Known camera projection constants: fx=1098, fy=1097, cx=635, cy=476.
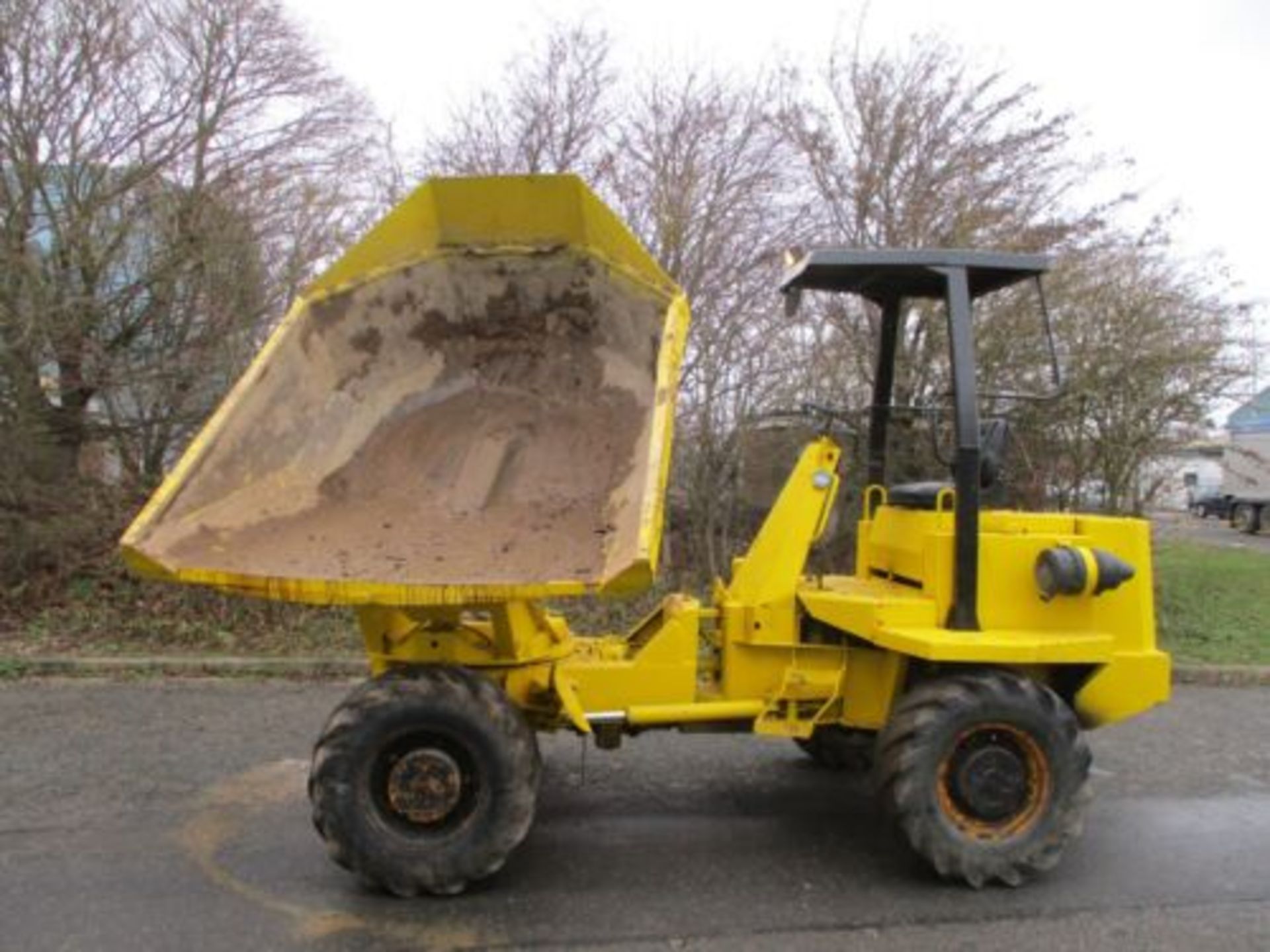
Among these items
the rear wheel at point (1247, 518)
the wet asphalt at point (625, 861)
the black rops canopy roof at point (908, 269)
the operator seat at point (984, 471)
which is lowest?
the wet asphalt at point (625, 861)

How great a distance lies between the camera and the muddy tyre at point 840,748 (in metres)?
5.52

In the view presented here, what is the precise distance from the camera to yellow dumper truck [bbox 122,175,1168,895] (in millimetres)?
4188

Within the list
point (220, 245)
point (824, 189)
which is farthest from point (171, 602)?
point (824, 189)

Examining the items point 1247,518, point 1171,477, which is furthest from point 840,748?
point 1247,518

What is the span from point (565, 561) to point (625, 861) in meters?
1.32

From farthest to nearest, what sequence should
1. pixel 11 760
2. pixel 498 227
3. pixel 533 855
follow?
pixel 11 760 → pixel 498 227 → pixel 533 855

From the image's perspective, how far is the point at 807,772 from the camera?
5918mm

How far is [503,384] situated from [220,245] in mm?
5825

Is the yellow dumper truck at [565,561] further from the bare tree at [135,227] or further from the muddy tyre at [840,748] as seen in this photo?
the bare tree at [135,227]

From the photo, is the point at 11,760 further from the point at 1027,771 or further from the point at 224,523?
the point at 1027,771

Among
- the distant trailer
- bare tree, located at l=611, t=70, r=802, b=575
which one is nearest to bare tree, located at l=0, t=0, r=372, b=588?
bare tree, located at l=611, t=70, r=802, b=575

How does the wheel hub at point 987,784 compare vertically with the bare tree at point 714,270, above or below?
below

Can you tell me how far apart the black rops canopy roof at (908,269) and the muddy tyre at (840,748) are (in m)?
2.19

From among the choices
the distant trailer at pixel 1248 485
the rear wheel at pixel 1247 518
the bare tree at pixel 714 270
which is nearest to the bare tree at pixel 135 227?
the bare tree at pixel 714 270
